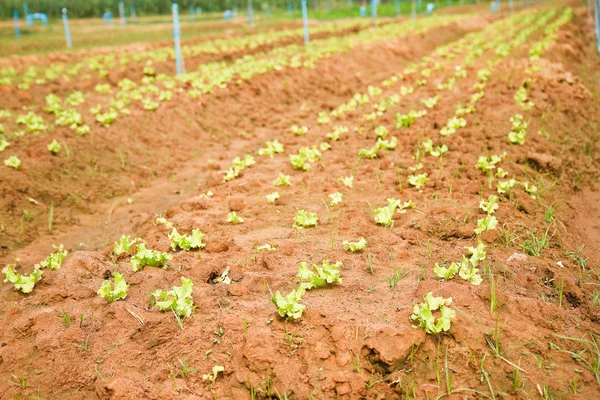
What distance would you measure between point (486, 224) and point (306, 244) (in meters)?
1.71

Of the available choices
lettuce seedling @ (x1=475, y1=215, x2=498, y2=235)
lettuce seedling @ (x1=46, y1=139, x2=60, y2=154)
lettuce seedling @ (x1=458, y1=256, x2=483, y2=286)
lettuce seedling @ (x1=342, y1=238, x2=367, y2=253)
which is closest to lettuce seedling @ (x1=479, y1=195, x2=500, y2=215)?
lettuce seedling @ (x1=475, y1=215, x2=498, y2=235)

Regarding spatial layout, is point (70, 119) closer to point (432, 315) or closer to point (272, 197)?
point (272, 197)

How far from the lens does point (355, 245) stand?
192 inches

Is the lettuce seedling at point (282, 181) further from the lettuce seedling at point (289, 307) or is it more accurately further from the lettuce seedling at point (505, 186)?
the lettuce seedling at point (289, 307)

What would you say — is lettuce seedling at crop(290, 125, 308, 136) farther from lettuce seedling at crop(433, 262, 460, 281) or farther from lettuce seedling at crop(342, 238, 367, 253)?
lettuce seedling at crop(433, 262, 460, 281)

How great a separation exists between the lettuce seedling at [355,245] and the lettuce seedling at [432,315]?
1192mm

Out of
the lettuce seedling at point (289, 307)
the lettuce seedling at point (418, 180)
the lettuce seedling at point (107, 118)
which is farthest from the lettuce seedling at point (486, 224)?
the lettuce seedling at point (107, 118)

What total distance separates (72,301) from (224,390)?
5.64ft

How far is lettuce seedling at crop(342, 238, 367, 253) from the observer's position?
487cm

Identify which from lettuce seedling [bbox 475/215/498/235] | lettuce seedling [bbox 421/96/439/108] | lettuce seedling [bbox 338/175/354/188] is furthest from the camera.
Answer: lettuce seedling [bbox 421/96/439/108]

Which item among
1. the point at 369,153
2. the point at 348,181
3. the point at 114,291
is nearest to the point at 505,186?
the point at 348,181

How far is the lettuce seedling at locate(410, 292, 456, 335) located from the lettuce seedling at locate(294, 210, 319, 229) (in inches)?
79.6

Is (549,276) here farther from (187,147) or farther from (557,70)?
(557,70)

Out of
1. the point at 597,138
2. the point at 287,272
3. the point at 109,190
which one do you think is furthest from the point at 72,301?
the point at 597,138
